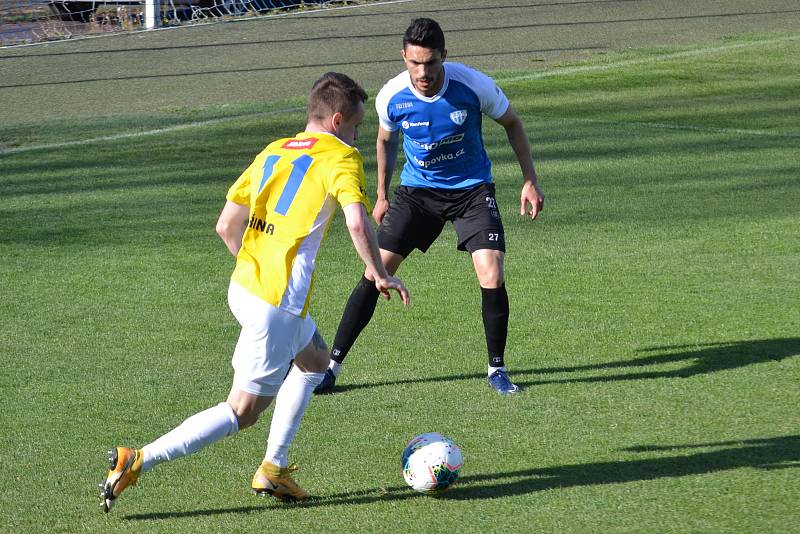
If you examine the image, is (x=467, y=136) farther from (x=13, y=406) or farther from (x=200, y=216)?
(x=200, y=216)

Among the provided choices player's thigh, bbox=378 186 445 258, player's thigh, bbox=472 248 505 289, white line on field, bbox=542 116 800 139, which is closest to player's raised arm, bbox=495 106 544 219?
player's thigh, bbox=472 248 505 289

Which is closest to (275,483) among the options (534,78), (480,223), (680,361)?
(480,223)

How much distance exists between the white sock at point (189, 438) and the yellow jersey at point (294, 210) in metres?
0.53

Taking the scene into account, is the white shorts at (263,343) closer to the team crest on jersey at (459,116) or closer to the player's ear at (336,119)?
the player's ear at (336,119)

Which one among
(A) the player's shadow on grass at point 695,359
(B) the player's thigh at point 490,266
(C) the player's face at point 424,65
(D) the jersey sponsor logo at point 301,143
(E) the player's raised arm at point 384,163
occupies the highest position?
(D) the jersey sponsor logo at point 301,143

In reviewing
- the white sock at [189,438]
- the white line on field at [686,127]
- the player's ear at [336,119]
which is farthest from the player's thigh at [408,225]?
the white line on field at [686,127]

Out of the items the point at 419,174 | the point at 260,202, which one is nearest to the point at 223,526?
the point at 260,202

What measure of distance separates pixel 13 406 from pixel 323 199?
2.59m

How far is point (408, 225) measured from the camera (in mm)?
6977

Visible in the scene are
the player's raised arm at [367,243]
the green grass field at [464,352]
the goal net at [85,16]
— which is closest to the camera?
the player's raised arm at [367,243]

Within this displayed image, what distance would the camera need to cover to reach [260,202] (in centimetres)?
493

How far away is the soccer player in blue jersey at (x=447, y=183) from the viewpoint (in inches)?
265

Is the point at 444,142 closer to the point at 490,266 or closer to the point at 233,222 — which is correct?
the point at 490,266

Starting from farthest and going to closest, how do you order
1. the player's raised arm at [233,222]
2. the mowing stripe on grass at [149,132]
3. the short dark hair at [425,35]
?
the mowing stripe on grass at [149,132], the short dark hair at [425,35], the player's raised arm at [233,222]
